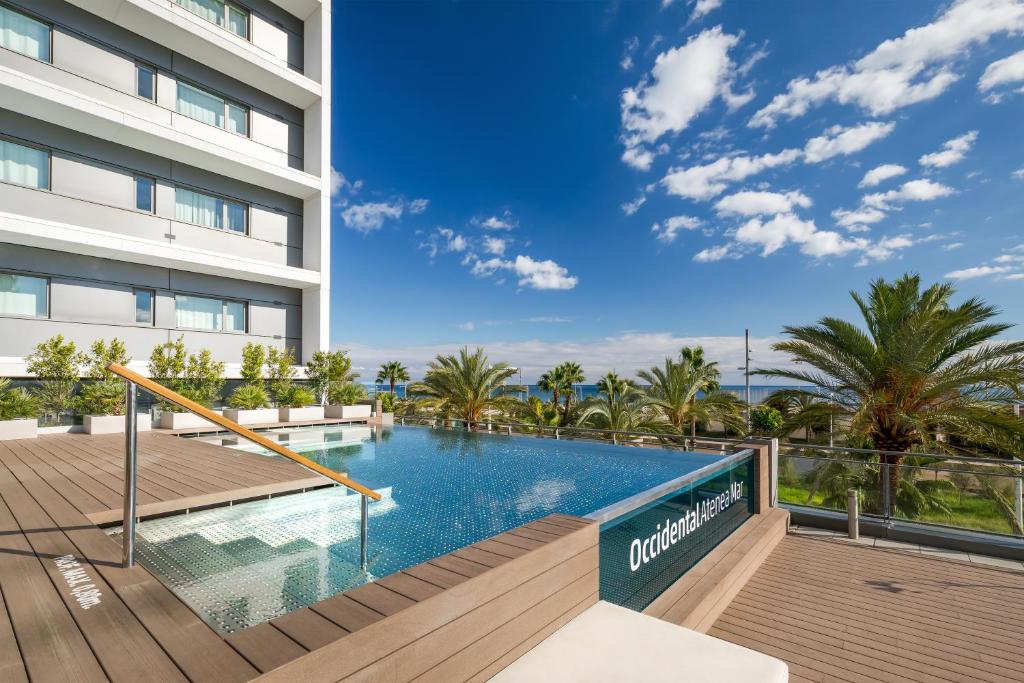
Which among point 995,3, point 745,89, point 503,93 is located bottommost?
point 995,3

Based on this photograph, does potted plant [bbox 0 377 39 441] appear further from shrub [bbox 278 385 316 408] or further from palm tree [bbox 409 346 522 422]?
palm tree [bbox 409 346 522 422]

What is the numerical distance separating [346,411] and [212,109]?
1008 cm

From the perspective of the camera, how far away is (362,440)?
38.9 feet

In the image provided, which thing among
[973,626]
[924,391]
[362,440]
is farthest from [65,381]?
[924,391]

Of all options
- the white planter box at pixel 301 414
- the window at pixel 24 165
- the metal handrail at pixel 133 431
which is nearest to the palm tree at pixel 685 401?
the white planter box at pixel 301 414

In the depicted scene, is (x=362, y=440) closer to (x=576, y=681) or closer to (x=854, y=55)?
(x=576, y=681)

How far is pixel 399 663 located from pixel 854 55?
18.6 meters

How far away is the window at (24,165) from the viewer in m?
10.5

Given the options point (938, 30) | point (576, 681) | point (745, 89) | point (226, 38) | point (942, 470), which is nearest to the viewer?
point (576, 681)

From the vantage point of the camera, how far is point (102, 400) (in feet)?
32.2

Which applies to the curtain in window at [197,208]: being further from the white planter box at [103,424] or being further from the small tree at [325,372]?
the white planter box at [103,424]

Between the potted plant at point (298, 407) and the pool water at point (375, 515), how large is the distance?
132 cm

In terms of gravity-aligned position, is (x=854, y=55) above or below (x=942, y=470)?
above

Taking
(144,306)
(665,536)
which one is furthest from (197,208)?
(665,536)
